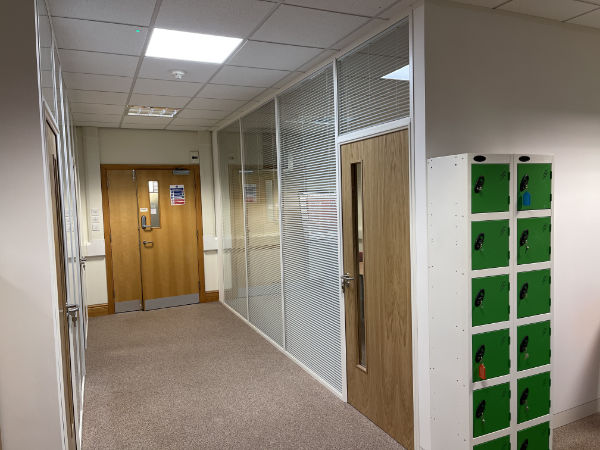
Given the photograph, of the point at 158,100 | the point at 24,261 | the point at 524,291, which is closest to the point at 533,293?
the point at 524,291

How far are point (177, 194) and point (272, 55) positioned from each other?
3941mm

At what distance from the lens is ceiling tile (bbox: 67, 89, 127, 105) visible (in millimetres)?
4211

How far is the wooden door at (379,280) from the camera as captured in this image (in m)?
2.73

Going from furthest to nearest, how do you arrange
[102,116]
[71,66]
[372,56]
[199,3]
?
[102,116], [71,66], [372,56], [199,3]

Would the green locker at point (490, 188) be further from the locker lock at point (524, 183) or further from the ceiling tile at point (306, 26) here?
the ceiling tile at point (306, 26)

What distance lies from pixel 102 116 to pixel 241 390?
3.71 metres

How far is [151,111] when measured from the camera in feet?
17.1

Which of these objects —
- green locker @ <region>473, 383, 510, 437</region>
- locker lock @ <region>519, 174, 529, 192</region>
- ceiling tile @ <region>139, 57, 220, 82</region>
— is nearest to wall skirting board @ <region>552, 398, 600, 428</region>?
green locker @ <region>473, 383, 510, 437</region>

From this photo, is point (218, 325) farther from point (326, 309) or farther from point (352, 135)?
point (352, 135)

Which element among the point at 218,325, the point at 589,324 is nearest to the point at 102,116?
the point at 218,325

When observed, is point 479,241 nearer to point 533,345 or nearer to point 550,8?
point 533,345

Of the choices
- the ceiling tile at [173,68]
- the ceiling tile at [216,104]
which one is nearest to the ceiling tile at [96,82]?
the ceiling tile at [173,68]

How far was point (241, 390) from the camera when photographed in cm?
374

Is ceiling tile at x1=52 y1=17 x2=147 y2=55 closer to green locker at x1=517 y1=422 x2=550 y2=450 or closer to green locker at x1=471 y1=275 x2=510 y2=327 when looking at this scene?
green locker at x1=471 y1=275 x2=510 y2=327
